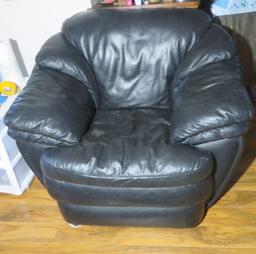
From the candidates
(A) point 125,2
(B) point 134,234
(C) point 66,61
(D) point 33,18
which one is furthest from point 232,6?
(B) point 134,234

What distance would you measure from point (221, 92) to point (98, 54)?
0.67m

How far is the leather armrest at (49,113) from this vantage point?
133 cm

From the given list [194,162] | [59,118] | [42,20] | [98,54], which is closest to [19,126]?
[59,118]

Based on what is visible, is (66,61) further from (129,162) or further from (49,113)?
(129,162)

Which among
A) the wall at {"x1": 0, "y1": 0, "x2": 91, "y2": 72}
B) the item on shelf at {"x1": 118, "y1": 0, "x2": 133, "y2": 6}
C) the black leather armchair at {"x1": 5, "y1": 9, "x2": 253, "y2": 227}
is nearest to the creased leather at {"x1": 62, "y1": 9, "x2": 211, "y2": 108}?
the black leather armchair at {"x1": 5, "y1": 9, "x2": 253, "y2": 227}

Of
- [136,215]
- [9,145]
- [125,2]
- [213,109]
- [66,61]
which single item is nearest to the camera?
[213,109]

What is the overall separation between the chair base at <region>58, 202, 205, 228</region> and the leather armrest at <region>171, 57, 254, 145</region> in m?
0.32

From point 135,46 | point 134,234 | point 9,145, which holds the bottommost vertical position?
point 134,234

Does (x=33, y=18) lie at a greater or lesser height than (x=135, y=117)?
A: greater

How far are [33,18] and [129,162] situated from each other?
1.22m

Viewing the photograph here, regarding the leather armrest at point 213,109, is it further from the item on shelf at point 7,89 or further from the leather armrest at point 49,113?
the item on shelf at point 7,89

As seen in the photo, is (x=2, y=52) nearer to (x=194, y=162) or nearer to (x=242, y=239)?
(x=194, y=162)

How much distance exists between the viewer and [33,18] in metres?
2.02

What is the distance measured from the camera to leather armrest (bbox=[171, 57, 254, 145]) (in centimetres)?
124
